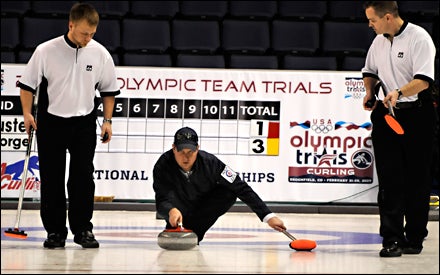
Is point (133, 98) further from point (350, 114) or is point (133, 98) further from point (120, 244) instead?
point (120, 244)

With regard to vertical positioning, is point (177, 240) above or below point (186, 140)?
below

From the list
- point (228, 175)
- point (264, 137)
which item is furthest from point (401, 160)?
point (264, 137)

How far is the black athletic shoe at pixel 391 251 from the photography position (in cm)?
607

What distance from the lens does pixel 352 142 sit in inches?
409

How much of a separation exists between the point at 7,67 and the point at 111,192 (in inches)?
67.6

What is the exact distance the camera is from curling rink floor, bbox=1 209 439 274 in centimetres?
527

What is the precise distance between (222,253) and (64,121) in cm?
136

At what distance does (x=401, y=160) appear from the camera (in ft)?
20.9

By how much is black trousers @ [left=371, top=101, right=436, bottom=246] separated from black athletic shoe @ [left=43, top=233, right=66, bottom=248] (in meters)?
2.07

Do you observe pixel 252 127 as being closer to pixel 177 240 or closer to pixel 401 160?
pixel 401 160

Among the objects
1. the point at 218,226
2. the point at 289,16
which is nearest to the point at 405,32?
the point at 218,226

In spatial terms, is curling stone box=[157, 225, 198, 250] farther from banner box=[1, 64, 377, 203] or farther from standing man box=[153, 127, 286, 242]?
banner box=[1, 64, 377, 203]

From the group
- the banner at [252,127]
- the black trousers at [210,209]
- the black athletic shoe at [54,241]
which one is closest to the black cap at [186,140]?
the black trousers at [210,209]

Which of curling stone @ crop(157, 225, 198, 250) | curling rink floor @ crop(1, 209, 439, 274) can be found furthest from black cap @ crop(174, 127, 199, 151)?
curling rink floor @ crop(1, 209, 439, 274)
